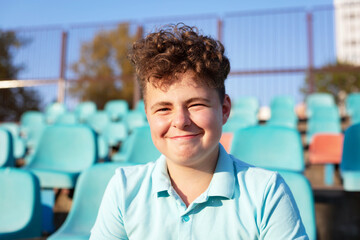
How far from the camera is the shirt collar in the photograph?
102 cm

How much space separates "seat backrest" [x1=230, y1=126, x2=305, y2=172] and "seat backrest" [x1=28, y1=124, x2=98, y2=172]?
4.34 ft

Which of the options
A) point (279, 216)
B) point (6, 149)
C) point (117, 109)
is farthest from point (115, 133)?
point (279, 216)

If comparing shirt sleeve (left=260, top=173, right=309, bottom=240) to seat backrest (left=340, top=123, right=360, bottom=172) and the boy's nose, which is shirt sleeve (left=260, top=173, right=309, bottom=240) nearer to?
the boy's nose

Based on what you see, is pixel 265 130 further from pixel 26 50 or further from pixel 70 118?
pixel 26 50

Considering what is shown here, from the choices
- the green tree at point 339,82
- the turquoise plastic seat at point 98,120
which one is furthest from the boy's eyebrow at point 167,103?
the green tree at point 339,82

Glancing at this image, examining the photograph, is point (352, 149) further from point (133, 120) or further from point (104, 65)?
point (104, 65)

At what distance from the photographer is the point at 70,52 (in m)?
9.00

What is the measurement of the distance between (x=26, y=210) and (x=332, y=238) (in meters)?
2.08

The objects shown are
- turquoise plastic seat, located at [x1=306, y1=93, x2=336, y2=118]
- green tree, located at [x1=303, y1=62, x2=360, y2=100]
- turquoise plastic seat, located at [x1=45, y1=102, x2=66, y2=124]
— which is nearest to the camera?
turquoise plastic seat, located at [x1=306, y1=93, x2=336, y2=118]

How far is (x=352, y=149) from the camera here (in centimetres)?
252

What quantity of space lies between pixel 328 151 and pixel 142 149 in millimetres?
2077

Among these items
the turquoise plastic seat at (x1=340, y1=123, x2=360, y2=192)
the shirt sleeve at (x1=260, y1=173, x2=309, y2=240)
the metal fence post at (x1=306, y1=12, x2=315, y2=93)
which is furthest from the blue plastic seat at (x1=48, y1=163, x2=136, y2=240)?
the metal fence post at (x1=306, y1=12, x2=315, y2=93)

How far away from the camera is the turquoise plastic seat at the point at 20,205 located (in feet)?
5.64

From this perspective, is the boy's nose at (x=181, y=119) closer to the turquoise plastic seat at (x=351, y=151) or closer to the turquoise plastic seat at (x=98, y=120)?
the turquoise plastic seat at (x=351, y=151)
